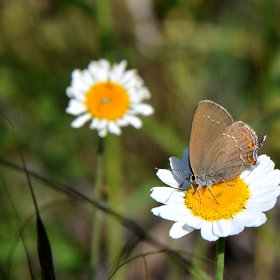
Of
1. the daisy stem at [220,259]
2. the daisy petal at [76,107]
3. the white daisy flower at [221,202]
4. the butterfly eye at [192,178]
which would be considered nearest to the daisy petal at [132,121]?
the daisy petal at [76,107]

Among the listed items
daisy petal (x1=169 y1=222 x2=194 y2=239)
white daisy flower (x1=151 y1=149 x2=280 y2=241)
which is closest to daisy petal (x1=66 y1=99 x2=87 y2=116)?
white daisy flower (x1=151 y1=149 x2=280 y2=241)

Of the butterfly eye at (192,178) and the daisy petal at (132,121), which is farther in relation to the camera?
the daisy petal at (132,121)

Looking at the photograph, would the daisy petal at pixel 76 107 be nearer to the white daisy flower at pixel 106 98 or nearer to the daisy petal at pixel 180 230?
the white daisy flower at pixel 106 98

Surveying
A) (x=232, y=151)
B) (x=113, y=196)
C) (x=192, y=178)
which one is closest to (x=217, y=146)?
(x=232, y=151)

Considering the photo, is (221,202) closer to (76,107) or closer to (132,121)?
(132,121)

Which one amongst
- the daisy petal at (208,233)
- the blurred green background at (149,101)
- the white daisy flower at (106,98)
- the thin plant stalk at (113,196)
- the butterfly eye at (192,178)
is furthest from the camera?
the blurred green background at (149,101)

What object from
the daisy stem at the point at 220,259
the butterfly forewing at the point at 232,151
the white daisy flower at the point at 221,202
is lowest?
the daisy stem at the point at 220,259

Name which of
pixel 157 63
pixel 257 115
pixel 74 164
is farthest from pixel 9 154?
pixel 257 115

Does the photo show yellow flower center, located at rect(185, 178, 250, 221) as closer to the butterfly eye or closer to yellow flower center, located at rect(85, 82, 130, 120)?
the butterfly eye
